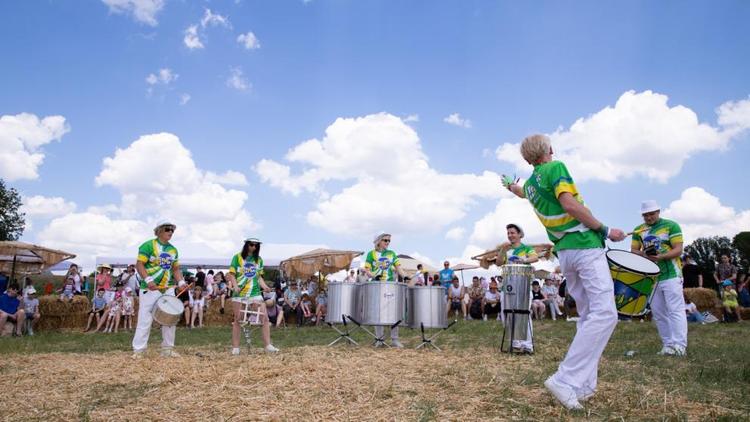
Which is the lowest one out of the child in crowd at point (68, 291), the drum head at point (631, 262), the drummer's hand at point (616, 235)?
the child in crowd at point (68, 291)

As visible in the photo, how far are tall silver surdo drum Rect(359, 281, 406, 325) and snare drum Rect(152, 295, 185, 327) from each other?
3.36 metres

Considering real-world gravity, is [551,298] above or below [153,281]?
below

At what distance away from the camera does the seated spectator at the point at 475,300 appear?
21.5 metres

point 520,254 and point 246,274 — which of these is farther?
point 246,274

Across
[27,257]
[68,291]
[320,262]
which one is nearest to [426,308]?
[68,291]

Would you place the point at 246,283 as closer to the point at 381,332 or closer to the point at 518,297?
the point at 381,332

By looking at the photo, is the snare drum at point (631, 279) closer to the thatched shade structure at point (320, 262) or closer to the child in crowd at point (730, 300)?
the child in crowd at point (730, 300)

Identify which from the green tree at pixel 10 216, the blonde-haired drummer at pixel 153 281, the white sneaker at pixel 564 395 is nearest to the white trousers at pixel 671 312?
the white sneaker at pixel 564 395

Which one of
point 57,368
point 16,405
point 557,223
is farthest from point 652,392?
point 57,368

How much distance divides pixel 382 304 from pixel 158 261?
4.10 metres

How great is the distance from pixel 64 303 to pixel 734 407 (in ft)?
61.3

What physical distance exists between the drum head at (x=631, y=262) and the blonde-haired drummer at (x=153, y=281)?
711 cm

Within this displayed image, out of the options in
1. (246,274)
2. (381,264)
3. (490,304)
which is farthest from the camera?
(490,304)

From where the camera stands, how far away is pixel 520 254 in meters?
9.73
